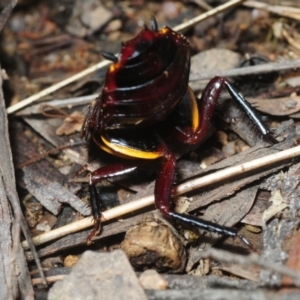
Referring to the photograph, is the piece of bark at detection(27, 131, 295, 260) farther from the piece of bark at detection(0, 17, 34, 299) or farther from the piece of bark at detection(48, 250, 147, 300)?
the piece of bark at detection(48, 250, 147, 300)

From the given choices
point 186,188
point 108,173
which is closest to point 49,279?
point 108,173

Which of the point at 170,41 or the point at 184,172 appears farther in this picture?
the point at 184,172

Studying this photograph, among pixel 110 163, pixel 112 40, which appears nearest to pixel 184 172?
pixel 110 163

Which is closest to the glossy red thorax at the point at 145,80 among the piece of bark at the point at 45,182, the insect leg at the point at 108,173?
the insect leg at the point at 108,173

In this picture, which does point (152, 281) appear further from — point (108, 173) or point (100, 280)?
point (108, 173)

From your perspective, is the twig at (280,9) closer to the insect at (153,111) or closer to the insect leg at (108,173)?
the insect at (153,111)

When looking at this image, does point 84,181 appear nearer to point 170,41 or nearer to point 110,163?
point 110,163
